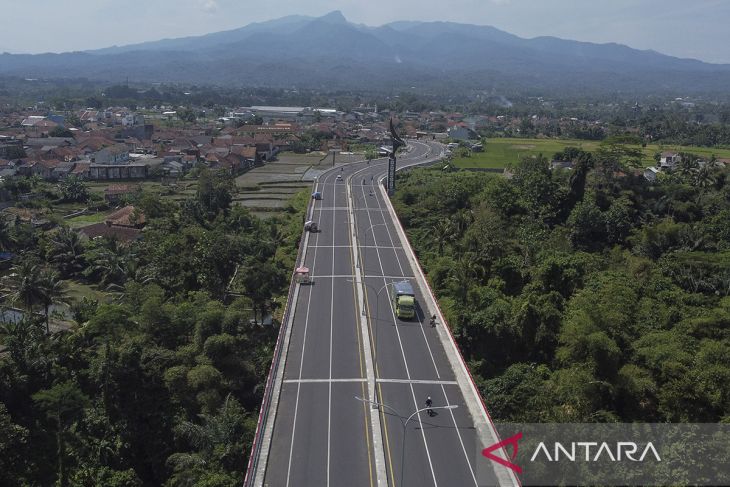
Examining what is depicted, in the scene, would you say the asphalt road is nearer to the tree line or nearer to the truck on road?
the truck on road

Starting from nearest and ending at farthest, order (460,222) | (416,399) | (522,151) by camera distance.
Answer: (416,399) → (460,222) → (522,151)

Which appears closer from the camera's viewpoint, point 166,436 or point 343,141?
point 166,436

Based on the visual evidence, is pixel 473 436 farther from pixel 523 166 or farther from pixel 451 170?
pixel 451 170

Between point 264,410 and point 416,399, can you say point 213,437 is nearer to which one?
point 264,410

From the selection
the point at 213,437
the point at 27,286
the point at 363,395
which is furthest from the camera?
the point at 27,286

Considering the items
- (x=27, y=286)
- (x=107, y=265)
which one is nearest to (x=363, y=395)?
(x=27, y=286)

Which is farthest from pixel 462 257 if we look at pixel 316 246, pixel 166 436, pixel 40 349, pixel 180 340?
pixel 40 349
